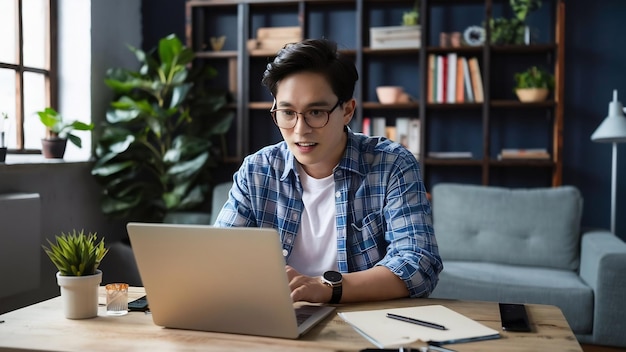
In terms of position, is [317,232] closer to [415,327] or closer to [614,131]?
[415,327]

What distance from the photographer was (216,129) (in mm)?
3912

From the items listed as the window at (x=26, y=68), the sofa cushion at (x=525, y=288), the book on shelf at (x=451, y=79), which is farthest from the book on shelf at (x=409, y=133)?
the window at (x=26, y=68)

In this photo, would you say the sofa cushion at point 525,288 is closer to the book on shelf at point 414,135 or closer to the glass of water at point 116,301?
the book on shelf at point 414,135

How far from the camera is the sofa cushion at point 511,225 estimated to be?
3.38 meters

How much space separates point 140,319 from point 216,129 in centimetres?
268

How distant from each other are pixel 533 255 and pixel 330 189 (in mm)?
1971

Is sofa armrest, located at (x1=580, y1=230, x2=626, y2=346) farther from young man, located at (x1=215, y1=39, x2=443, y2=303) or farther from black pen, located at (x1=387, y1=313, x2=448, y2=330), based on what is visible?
black pen, located at (x1=387, y1=313, x2=448, y2=330)

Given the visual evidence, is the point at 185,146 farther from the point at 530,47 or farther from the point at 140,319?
the point at 140,319

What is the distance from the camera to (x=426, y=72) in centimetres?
389

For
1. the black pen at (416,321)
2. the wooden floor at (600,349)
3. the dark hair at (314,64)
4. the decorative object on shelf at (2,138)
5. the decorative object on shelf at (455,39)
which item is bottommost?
the wooden floor at (600,349)

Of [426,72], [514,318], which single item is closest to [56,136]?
[426,72]

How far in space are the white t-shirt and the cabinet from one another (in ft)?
7.11

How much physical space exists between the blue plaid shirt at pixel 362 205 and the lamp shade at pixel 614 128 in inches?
80.8

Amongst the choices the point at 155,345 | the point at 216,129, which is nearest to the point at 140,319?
the point at 155,345
